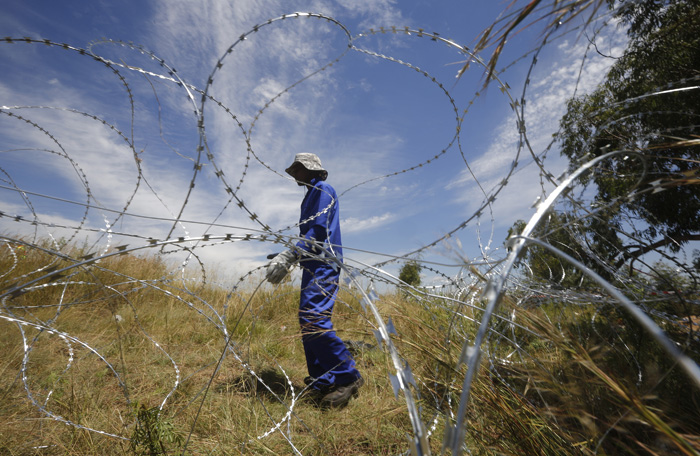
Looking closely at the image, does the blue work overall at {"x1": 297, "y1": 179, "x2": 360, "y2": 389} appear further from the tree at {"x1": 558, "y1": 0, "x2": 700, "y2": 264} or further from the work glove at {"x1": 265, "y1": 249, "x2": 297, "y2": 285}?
the tree at {"x1": 558, "y1": 0, "x2": 700, "y2": 264}

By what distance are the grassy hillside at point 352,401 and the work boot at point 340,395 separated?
94mm

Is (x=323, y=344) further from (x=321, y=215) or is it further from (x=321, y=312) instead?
(x=321, y=215)

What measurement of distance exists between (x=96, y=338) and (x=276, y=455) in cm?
324

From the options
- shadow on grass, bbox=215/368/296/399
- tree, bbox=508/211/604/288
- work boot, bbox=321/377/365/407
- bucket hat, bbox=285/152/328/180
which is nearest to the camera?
tree, bbox=508/211/604/288

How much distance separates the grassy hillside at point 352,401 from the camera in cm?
135

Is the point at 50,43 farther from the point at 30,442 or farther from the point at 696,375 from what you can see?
the point at 696,375

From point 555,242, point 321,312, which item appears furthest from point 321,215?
point 555,242

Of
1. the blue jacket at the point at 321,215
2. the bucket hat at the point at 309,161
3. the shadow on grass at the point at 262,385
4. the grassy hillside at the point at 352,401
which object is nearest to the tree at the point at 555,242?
the grassy hillside at the point at 352,401

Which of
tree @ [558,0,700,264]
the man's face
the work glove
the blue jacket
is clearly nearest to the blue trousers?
the work glove

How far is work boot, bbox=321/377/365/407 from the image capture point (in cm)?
306

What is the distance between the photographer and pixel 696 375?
483 millimetres

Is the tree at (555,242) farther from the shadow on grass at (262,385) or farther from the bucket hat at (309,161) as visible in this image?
the shadow on grass at (262,385)

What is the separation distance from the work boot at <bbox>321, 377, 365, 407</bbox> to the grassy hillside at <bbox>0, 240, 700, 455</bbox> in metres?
0.09

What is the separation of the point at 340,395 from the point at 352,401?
0.14 meters
